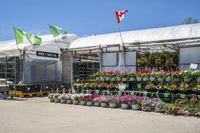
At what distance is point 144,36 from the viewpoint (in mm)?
20781

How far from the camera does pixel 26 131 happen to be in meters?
8.49

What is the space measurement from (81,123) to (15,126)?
195cm

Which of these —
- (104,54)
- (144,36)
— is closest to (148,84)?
(144,36)

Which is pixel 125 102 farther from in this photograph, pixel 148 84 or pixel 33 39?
pixel 33 39

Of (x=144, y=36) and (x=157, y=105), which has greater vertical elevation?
(x=144, y=36)

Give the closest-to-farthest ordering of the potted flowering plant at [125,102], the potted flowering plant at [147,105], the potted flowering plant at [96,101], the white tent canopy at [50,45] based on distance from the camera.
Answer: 1. the potted flowering plant at [147,105]
2. the potted flowering plant at [125,102]
3. the potted flowering plant at [96,101]
4. the white tent canopy at [50,45]

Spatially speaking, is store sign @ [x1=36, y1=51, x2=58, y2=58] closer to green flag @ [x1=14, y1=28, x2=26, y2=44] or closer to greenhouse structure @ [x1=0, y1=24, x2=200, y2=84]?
greenhouse structure @ [x1=0, y1=24, x2=200, y2=84]

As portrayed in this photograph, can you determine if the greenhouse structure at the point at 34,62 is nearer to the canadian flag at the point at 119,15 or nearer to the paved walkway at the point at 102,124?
the canadian flag at the point at 119,15

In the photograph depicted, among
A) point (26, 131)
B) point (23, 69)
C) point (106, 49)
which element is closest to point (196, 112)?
point (26, 131)

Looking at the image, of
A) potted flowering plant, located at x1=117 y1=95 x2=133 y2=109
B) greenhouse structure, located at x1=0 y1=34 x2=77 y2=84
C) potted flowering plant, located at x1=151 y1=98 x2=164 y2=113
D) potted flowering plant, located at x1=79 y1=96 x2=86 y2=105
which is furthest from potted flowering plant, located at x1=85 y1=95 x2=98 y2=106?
greenhouse structure, located at x1=0 y1=34 x2=77 y2=84

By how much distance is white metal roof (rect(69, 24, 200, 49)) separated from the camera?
61.9ft

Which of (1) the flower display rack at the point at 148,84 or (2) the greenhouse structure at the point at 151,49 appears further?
(2) the greenhouse structure at the point at 151,49

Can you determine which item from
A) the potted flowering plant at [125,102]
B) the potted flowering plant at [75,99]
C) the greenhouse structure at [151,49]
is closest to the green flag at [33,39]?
the greenhouse structure at [151,49]

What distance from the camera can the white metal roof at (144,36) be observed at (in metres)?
18.9
